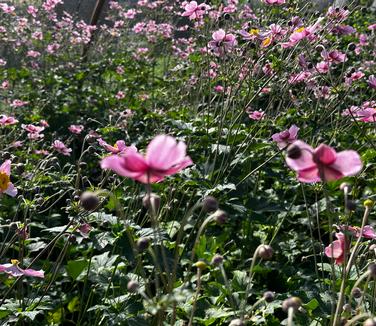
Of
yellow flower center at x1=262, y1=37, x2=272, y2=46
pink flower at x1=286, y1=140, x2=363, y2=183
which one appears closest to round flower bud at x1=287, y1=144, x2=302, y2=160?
pink flower at x1=286, y1=140, x2=363, y2=183

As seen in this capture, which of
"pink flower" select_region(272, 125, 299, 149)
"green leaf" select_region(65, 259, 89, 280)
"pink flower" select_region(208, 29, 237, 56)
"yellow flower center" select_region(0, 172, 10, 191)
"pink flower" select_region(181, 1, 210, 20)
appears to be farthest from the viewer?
"pink flower" select_region(181, 1, 210, 20)

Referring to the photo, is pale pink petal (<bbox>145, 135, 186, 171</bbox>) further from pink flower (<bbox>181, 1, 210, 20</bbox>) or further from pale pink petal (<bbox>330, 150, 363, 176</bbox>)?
pink flower (<bbox>181, 1, 210, 20</bbox>)

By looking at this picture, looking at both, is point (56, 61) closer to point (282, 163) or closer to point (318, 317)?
point (282, 163)

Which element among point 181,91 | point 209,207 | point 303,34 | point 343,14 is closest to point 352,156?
point 209,207

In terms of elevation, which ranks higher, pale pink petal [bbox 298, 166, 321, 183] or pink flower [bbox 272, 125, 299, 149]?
pale pink petal [bbox 298, 166, 321, 183]

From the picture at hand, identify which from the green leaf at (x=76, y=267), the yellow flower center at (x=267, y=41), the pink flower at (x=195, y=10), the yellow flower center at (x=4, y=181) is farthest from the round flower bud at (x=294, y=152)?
the pink flower at (x=195, y=10)

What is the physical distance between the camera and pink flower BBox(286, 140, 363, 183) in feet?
3.56

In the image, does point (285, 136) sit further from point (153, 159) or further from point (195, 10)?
point (195, 10)

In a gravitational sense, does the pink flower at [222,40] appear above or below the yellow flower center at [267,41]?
below

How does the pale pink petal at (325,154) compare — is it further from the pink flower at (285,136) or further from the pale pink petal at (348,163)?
the pink flower at (285,136)

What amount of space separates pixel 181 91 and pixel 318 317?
3.09 m

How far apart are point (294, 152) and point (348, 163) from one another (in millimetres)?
102

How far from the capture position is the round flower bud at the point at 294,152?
111cm

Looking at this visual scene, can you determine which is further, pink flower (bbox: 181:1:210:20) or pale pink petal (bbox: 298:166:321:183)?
pink flower (bbox: 181:1:210:20)
